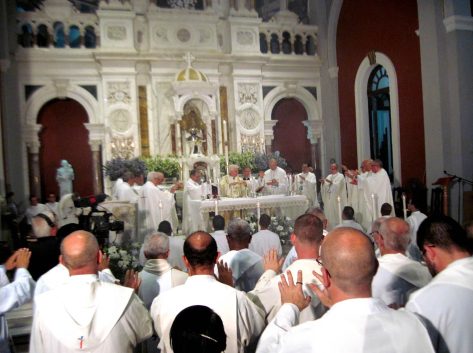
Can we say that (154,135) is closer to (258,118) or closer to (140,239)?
(258,118)

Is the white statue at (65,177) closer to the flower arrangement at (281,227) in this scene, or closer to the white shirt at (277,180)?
the white shirt at (277,180)

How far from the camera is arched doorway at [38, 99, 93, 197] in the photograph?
1355cm

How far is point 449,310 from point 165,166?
10825 mm

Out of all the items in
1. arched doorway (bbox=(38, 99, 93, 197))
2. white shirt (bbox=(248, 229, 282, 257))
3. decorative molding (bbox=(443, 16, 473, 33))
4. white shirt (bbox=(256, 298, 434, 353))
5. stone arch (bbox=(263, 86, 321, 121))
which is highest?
decorative molding (bbox=(443, 16, 473, 33))

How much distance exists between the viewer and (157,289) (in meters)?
3.80

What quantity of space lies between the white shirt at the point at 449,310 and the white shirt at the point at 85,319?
140 centimetres

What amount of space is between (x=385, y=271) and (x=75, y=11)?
40.4 feet

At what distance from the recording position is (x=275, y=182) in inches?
408

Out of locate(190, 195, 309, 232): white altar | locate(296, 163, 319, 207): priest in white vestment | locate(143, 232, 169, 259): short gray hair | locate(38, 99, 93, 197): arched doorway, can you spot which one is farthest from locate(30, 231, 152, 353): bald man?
locate(38, 99, 93, 197): arched doorway

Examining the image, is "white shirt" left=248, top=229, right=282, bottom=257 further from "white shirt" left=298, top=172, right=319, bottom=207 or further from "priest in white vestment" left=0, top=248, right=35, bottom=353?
"white shirt" left=298, top=172, right=319, bottom=207

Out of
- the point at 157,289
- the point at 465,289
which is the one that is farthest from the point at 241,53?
the point at 465,289

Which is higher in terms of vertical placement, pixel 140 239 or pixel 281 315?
pixel 281 315

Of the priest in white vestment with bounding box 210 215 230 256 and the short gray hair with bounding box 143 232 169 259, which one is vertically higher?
the short gray hair with bounding box 143 232 169 259

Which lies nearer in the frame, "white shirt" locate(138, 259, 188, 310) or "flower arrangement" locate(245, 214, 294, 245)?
"white shirt" locate(138, 259, 188, 310)
